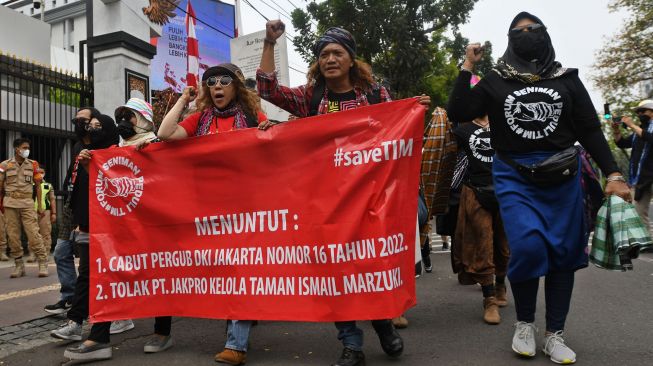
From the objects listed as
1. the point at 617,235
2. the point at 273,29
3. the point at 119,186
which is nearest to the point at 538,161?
the point at 617,235

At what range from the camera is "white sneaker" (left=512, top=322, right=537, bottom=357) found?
3.04 meters

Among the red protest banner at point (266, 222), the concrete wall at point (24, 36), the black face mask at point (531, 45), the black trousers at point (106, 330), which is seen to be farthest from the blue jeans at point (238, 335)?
the concrete wall at point (24, 36)

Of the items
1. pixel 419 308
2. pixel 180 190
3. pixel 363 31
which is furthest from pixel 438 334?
pixel 363 31

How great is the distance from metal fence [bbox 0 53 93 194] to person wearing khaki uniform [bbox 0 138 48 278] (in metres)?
2.54

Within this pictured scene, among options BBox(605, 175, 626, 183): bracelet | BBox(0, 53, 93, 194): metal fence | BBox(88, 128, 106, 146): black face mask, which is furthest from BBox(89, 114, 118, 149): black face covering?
BBox(0, 53, 93, 194): metal fence

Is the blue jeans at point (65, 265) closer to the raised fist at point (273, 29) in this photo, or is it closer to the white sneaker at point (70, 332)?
the white sneaker at point (70, 332)

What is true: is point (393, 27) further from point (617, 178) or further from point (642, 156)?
point (617, 178)

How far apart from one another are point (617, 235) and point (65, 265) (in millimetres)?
4158

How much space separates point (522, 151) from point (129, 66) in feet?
27.2

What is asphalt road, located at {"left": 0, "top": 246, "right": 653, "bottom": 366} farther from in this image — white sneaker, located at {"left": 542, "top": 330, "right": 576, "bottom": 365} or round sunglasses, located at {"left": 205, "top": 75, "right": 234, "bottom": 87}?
round sunglasses, located at {"left": 205, "top": 75, "right": 234, "bottom": 87}

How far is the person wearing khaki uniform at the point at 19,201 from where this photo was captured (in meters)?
7.13

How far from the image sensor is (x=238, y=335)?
3.19 metres

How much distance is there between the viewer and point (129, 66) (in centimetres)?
966

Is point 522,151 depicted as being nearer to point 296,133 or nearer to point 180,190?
point 296,133
